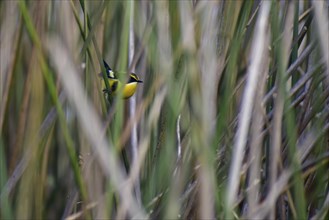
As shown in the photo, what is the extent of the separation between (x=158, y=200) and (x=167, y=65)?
10.2 inches

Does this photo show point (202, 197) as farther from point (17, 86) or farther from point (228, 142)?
point (17, 86)

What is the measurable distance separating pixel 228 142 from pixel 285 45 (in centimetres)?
19

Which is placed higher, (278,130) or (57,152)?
(278,130)

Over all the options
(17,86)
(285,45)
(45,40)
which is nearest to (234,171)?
(285,45)

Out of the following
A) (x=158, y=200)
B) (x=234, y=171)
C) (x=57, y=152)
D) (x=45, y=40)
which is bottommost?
(x=57, y=152)

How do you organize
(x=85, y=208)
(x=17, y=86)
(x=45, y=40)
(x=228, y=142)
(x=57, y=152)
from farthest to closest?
(x=57, y=152) → (x=17, y=86) → (x=45, y=40) → (x=228, y=142) → (x=85, y=208)

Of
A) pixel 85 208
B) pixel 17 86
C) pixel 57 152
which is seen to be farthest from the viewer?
pixel 57 152

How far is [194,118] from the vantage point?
2.40 feet

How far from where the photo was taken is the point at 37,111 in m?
0.98

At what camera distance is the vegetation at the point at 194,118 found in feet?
2.41

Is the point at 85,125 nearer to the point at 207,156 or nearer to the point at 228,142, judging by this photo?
the point at 207,156

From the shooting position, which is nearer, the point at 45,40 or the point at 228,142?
the point at 228,142

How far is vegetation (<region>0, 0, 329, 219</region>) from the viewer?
2.41 feet

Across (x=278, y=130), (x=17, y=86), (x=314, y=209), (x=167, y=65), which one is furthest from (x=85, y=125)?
(x=17, y=86)
